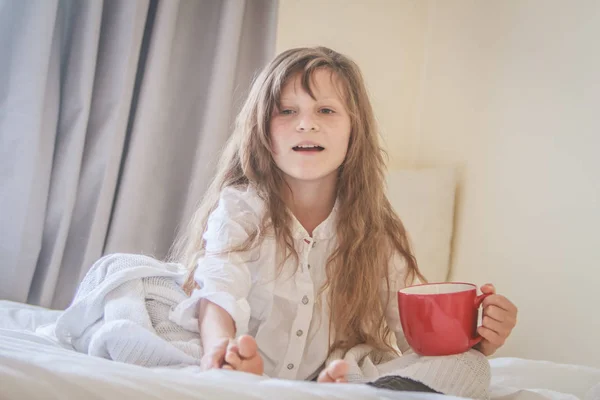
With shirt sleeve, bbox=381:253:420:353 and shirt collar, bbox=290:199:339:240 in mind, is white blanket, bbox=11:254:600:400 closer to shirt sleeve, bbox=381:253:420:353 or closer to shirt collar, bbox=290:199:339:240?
shirt sleeve, bbox=381:253:420:353

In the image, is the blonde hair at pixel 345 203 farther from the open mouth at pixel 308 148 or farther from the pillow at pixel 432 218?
the pillow at pixel 432 218

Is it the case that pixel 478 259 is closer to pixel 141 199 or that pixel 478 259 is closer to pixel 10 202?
pixel 141 199

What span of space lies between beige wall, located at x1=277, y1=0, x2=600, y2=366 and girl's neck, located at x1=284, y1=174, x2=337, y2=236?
0.71 metres

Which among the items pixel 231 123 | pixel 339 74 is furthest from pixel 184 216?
pixel 339 74

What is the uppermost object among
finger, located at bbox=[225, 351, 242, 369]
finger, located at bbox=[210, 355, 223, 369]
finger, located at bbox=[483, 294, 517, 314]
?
finger, located at bbox=[483, 294, 517, 314]

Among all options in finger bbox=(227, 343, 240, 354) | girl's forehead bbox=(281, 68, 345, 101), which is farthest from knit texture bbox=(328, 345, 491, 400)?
girl's forehead bbox=(281, 68, 345, 101)

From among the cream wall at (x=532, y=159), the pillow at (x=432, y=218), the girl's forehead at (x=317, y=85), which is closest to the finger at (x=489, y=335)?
the girl's forehead at (x=317, y=85)

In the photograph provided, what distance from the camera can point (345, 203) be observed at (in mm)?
1221

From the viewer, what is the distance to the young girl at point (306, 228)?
3.58ft

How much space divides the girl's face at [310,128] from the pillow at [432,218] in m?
0.86

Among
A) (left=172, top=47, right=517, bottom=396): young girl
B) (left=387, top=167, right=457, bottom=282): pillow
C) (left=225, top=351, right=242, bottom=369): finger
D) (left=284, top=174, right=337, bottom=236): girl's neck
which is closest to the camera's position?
(left=225, top=351, right=242, bottom=369): finger

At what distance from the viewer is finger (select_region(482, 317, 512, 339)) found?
0.91 meters

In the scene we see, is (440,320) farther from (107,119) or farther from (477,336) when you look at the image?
(107,119)

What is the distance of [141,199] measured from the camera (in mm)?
1781
